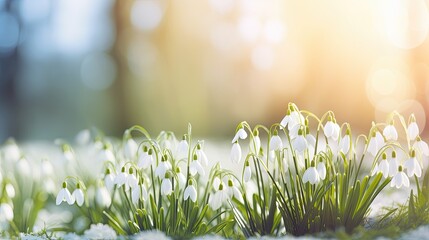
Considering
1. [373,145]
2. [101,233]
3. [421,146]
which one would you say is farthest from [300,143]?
[101,233]

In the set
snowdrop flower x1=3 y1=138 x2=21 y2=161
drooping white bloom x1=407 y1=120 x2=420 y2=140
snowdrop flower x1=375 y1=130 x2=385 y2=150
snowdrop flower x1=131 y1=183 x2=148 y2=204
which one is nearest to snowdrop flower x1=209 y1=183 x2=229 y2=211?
snowdrop flower x1=131 y1=183 x2=148 y2=204

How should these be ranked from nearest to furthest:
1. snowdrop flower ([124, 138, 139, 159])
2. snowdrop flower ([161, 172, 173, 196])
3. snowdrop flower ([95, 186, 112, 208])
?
snowdrop flower ([161, 172, 173, 196])
snowdrop flower ([95, 186, 112, 208])
snowdrop flower ([124, 138, 139, 159])

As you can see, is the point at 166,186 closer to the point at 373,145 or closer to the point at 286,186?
the point at 286,186

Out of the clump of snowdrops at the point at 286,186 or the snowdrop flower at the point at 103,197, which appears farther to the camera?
the snowdrop flower at the point at 103,197

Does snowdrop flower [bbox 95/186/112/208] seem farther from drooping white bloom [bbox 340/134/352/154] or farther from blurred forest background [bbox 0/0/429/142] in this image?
blurred forest background [bbox 0/0/429/142]

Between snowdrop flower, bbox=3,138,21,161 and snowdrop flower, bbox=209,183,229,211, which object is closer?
snowdrop flower, bbox=209,183,229,211

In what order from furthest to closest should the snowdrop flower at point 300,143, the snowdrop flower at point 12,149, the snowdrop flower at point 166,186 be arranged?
the snowdrop flower at point 12,149 → the snowdrop flower at point 166,186 → the snowdrop flower at point 300,143

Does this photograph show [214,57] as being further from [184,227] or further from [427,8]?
[184,227]

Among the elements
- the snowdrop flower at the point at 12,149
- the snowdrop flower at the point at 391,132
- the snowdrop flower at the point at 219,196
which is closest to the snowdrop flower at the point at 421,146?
the snowdrop flower at the point at 391,132

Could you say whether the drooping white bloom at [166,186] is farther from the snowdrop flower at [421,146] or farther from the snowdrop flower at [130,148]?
the snowdrop flower at [421,146]
